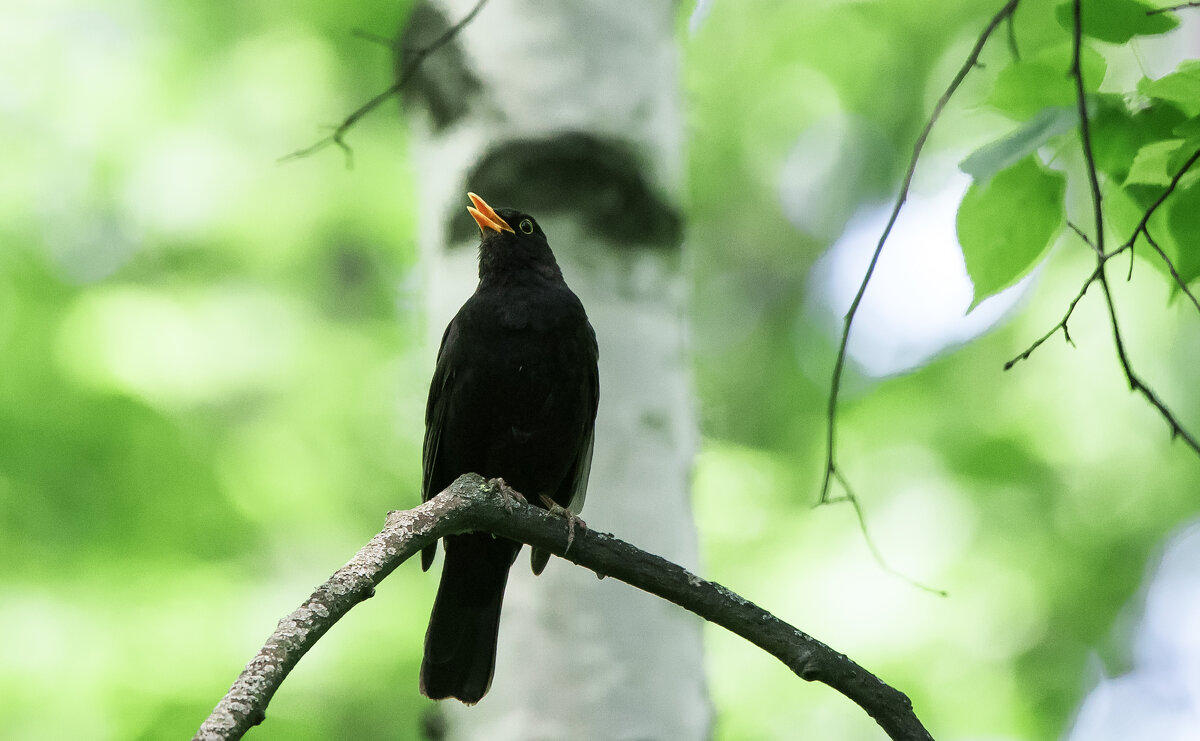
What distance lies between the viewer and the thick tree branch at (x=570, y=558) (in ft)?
4.99

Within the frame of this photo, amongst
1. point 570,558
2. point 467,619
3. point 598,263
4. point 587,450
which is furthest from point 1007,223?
point 467,619

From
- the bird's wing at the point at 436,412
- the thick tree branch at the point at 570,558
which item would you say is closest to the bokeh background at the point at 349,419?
the bird's wing at the point at 436,412

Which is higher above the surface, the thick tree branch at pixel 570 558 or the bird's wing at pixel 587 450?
the bird's wing at pixel 587 450

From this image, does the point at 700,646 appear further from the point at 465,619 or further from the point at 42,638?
the point at 42,638

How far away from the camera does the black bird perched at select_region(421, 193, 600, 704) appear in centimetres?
336

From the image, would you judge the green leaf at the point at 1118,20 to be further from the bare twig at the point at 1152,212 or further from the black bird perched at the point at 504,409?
the black bird perched at the point at 504,409

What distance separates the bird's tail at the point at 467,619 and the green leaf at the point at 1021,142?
190cm

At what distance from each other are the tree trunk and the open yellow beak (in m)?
0.04

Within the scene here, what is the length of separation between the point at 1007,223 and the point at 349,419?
15.6ft

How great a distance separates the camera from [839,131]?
8062 mm

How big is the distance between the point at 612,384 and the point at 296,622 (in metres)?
1.80

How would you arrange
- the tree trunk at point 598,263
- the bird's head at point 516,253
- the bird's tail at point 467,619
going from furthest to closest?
the bird's head at point 516,253, the bird's tail at point 467,619, the tree trunk at point 598,263

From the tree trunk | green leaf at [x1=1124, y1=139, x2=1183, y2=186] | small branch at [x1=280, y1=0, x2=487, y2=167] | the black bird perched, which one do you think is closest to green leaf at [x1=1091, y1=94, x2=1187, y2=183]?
green leaf at [x1=1124, y1=139, x2=1183, y2=186]

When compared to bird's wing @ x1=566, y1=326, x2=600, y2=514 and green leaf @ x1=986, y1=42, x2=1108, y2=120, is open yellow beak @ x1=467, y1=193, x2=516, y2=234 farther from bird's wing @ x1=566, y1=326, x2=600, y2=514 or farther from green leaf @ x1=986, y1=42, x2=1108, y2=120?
green leaf @ x1=986, y1=42, x2=1108, y2=120
